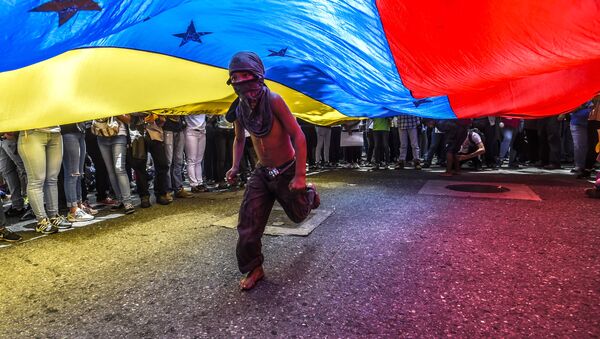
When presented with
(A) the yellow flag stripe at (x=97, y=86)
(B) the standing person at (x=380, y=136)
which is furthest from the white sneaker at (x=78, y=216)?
(B) the standing person at (x=380, y=136)

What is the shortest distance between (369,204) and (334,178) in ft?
8.86

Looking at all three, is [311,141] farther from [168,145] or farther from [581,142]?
[581,142]

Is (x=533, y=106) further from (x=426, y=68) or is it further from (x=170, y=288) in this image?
(x=170, y=288)

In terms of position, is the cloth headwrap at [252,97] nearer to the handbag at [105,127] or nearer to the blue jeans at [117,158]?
the handbag at [105,127]

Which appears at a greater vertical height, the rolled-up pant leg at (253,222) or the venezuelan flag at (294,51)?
the venezuelan flag at (294,51)

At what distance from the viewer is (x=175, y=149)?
229 inches

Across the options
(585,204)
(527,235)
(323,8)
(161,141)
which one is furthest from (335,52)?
(585,204)

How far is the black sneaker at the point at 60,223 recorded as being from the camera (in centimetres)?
390

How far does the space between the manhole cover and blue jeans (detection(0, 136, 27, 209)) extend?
6144 millimetres

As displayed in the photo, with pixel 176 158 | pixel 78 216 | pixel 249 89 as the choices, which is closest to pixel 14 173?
pixel 78 216

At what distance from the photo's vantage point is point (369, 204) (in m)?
4.62

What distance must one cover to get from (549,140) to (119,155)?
8.75 meters

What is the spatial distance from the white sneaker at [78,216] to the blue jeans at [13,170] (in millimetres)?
977

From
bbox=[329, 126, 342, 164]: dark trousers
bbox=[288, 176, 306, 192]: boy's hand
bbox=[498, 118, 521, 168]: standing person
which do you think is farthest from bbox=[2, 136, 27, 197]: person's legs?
bbox=[498, 118, 521, 168]: standing person
